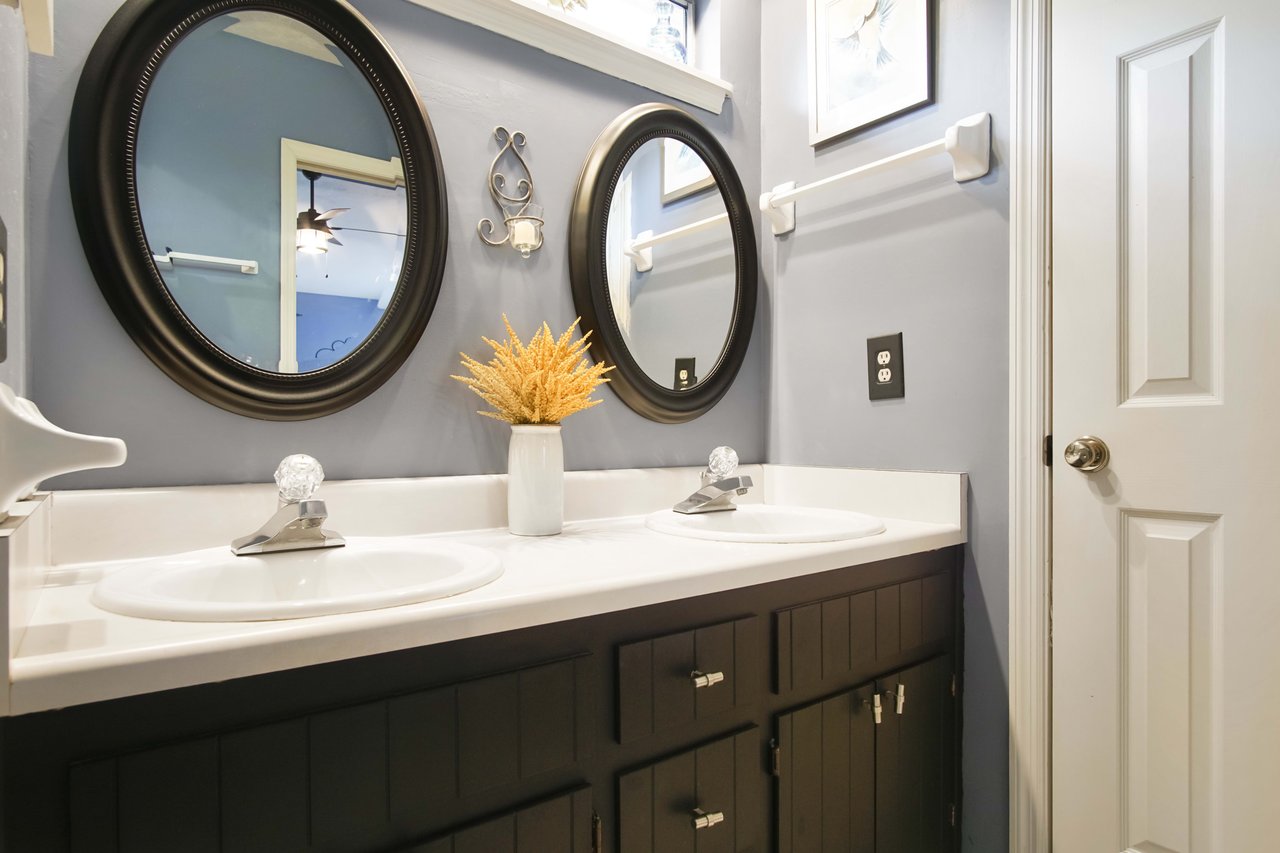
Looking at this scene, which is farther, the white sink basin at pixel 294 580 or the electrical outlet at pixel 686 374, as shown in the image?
the electrical outlet at pixel 686 374

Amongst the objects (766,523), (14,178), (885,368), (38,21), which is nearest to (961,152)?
(885,368)

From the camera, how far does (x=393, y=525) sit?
1.18 metres

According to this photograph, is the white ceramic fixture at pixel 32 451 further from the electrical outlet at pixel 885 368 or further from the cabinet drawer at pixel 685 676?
the electrical outlet at pixel 885 368

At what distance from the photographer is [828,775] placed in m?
1.14

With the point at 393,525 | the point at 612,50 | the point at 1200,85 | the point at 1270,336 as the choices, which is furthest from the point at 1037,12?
the point at 393,525

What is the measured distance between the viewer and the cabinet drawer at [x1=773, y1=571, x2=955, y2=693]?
1.09 metres

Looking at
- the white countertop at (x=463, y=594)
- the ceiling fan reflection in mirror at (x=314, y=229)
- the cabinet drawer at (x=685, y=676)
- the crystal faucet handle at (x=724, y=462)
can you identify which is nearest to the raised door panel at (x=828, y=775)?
the cabinet drawer at (x=685, y=676)

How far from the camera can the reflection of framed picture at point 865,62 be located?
1.43m

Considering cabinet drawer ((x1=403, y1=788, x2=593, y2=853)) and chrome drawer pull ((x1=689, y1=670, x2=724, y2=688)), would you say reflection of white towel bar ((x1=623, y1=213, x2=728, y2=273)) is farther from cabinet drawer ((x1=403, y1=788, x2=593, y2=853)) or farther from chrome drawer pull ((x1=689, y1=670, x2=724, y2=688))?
cabinet drawer ((x1=403, y1=788, x2=593, y2=853))

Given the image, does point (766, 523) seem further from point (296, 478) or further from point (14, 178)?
point (14, 178)

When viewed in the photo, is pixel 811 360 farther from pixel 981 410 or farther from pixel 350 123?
pixel 350 123

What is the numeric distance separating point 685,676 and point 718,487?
1.69 ft

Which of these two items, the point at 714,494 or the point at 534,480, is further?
the point at 714,494

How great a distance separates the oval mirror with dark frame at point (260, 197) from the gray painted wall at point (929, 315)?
34.5 inches
